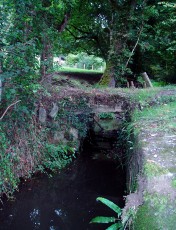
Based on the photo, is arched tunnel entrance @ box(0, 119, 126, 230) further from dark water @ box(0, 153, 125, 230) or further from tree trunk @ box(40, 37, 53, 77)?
tree trunk @ box(40, 37, 53, 77)

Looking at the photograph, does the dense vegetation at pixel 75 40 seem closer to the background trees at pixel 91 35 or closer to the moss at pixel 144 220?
the background trees at pixel 91 35

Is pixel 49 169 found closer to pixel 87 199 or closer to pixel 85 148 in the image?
pixel 87 199

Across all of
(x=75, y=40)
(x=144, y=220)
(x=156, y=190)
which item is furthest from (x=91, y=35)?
(x=144, y=220)

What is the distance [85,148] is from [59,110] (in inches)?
100

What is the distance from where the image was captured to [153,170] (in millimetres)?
3598

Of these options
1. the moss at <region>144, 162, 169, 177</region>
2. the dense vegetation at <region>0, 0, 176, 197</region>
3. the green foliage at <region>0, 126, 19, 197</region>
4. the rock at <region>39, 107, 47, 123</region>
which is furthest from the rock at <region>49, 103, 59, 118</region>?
the moss at <region>144, 162, 169, 177</region>

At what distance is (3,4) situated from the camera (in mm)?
4488

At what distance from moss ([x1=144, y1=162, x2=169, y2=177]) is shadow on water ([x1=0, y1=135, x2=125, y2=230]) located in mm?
1764

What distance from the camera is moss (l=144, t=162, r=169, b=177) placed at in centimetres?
354

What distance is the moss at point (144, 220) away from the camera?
115 inches

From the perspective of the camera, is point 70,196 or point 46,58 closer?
point 70,196

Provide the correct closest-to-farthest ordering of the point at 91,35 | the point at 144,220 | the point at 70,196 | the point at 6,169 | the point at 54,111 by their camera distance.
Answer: the point at 144,220 < the point at 6,169 < the point at 70,196 < the point at 54,111 < the point at 91,35

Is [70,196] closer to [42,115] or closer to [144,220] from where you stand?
[42,115]

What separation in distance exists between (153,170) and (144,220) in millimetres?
789
